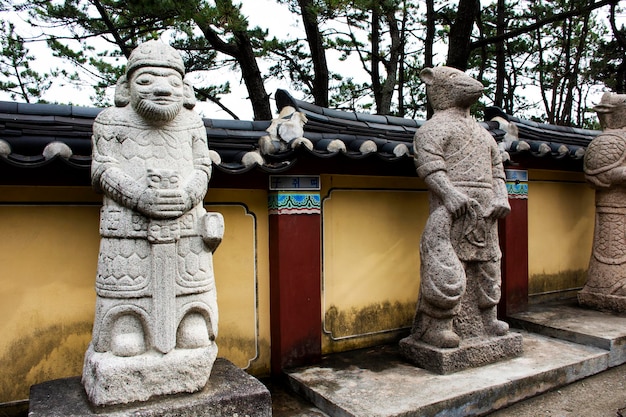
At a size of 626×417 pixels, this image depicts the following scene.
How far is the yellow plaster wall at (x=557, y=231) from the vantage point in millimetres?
8047

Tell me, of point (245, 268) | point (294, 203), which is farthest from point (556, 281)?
point (245, 268)

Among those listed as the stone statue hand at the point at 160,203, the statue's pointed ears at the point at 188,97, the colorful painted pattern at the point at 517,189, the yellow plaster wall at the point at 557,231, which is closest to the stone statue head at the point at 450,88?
the colorful painted pattern at the point at 517,189

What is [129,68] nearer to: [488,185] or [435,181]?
[435,181]

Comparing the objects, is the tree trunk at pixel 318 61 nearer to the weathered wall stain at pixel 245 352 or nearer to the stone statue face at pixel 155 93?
the weathered wall stain at pixel 245 352

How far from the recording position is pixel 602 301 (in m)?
7.38

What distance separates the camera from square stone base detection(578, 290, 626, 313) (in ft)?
23.6

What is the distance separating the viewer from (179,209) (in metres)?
3.77

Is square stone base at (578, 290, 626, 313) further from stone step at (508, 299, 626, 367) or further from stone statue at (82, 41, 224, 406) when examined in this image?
stone statue at (82, 41, 224, 406)

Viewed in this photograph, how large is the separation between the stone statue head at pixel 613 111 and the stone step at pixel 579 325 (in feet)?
8.87

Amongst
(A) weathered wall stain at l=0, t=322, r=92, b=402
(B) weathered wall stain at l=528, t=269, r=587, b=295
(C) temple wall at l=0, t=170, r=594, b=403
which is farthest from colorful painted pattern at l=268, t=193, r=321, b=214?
(B) weathered wall stain at l=528, t=269, r=587, b=295

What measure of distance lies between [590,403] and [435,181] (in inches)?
105

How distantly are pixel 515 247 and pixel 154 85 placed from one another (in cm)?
553

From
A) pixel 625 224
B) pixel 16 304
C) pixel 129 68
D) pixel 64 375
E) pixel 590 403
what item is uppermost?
pixel 129 68

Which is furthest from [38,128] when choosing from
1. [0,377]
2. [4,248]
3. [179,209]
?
[0,377]
